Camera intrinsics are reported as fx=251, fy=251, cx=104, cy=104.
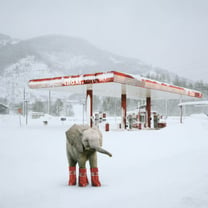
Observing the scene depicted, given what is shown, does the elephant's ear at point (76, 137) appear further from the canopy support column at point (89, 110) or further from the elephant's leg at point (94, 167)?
the canopy support column at point (89, 110)

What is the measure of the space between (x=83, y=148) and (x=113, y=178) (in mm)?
1801

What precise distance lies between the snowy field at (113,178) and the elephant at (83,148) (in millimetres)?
267

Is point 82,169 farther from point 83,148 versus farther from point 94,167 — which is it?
point 83,148

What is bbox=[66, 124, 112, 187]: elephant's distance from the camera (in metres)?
4.96

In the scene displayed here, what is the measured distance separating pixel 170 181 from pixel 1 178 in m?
4.29

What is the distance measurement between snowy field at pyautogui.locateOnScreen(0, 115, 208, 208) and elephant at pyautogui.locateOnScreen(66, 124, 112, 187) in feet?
0.87

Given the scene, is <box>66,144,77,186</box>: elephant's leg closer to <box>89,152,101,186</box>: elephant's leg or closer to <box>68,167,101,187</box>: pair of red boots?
<box>68,167,101,187</box>: pair of red boots

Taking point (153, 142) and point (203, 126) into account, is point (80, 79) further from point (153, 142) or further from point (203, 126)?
point (203, 126)

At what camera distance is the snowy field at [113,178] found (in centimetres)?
463

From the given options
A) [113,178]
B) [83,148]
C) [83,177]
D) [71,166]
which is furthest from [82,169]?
[113,178]

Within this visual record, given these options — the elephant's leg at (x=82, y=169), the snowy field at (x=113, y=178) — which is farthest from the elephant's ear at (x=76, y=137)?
the snowy field at (x=113, y=178)

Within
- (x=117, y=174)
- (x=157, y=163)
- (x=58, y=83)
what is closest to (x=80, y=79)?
(x=58, y=83)

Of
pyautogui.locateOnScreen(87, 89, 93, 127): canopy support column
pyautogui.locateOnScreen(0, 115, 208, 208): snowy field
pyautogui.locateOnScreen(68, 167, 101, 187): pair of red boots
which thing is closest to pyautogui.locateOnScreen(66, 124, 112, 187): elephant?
pyautogui.locateOnScreen(68, 167, 101, 187): pair of red boots

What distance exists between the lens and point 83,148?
5090mm
